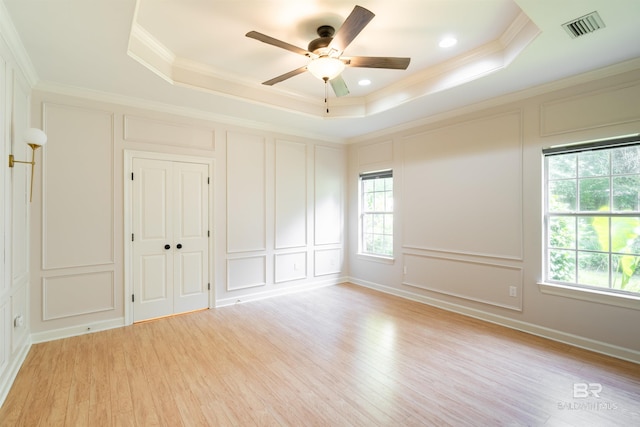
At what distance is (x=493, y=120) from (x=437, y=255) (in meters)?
1.91

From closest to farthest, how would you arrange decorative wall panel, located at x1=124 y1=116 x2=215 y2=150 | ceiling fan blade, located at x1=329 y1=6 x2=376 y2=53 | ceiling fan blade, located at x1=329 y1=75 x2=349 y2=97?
ceiling fan blade, located at x1=329 y1=6 x2=376 y2=53, ceiling fan blade, located at x1=329 y1=75 x2=349 y2=97, decorative wall panel, located at x1=124 y1=116 x2=215 y2=150

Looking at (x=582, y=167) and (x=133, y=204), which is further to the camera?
(x=133, y=204)

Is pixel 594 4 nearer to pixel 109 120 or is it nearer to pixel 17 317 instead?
pixel 109 120

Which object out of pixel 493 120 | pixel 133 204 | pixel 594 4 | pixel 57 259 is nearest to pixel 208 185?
pixel 133 204

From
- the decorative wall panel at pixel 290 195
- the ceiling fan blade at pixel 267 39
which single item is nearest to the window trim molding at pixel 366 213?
the decorative wall panel at pixel 290 195

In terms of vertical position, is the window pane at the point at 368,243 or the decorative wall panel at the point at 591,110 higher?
the decorative wall panel at the point at 591,110

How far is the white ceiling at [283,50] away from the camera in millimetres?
2248

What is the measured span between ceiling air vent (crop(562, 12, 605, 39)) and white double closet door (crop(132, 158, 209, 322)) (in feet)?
13.4

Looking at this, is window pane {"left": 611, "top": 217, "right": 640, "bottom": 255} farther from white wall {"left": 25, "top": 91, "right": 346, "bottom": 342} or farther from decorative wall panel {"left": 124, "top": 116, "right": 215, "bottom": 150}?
decorative wall panel {"left": 124, "top": 116, "right": 215, "bottom": 150}

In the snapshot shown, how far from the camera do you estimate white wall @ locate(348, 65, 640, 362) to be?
2.96 meters

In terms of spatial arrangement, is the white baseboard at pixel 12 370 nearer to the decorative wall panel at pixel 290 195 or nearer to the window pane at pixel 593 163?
the decorative wall panel at pixel 290 195

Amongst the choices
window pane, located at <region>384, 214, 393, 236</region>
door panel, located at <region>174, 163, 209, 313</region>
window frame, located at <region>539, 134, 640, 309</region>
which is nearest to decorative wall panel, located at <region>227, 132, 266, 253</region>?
door panel, located at <region>174, 163, 209, 313</region>

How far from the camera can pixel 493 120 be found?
3.76m

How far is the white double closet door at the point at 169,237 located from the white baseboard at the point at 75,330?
22 centimetres
